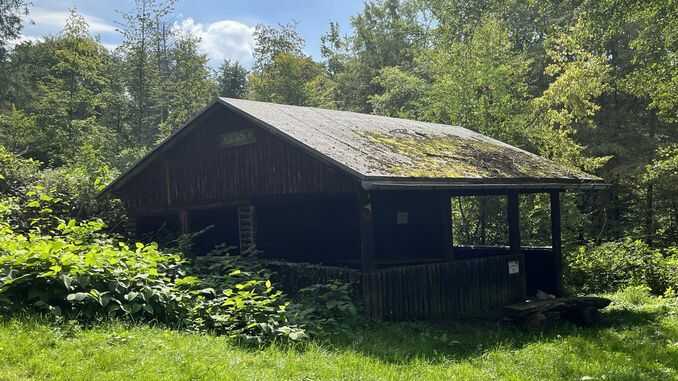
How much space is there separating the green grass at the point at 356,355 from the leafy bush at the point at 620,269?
5.61 m

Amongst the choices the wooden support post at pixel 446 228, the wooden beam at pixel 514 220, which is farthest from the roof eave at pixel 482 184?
the wooden support post at pixel 446 228

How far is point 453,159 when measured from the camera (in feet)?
38.6

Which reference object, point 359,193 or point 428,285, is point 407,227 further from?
point 359,193

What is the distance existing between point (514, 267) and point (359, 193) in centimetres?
474

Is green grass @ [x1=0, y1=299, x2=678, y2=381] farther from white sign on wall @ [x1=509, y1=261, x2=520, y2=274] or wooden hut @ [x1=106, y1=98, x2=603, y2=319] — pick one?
white sign on wall @ [x1=509, y1=261, x2=520, y2=274]

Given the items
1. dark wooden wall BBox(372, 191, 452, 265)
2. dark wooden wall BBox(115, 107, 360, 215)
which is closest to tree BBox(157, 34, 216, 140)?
dark wooden wall BBox(115, 107, 360, 215)

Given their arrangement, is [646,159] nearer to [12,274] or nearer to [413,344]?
[413,344]

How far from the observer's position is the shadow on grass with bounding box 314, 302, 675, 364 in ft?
25.8

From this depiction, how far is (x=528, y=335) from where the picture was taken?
9727 millimetres

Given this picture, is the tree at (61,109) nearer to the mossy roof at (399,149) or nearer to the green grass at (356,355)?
the mossy roof at (399,149)

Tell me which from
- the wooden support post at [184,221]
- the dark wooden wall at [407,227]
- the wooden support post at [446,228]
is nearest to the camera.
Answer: the wooden support post at [446,228]

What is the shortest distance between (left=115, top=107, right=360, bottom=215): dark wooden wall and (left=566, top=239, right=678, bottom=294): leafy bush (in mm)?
9572

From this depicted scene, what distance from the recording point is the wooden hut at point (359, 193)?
32.5ft

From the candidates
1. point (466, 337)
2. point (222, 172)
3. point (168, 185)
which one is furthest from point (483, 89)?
point (466, 337)
